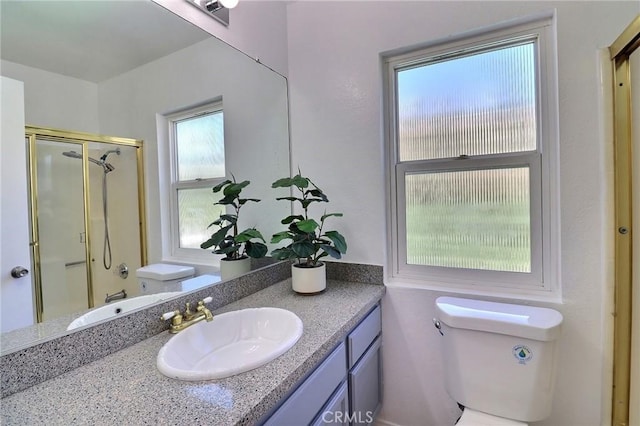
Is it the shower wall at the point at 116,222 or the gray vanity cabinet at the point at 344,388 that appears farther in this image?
the shower wall at the point at 116,222

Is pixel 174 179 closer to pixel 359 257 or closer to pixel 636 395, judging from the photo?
pixel 359 257

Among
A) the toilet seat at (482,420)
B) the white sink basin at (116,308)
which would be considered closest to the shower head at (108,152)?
the white sink basin at (116,308)

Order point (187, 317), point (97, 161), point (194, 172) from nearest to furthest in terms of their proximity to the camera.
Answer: point (97, 161) < point (187, 317) < point (194, 172)

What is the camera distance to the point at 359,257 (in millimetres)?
1609

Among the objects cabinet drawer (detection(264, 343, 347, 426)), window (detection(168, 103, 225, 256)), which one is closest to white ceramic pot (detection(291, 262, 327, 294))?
cabinet drawer (detection(264, 343, 347, 426))

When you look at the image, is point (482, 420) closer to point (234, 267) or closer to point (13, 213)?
point (234, 267)

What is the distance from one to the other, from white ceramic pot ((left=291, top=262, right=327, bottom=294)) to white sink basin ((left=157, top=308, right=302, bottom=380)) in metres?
0.25

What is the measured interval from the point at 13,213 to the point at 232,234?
0.78 metres

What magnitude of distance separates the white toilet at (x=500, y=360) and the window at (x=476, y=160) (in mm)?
272

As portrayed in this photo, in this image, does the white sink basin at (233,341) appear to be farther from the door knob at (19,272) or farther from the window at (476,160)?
the window at (476,160)

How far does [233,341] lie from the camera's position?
1.13 m

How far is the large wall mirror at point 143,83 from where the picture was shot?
0.82 metres

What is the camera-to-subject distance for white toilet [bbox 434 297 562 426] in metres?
1.08

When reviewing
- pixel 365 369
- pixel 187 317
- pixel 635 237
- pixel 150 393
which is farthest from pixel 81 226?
pixel 635 237
